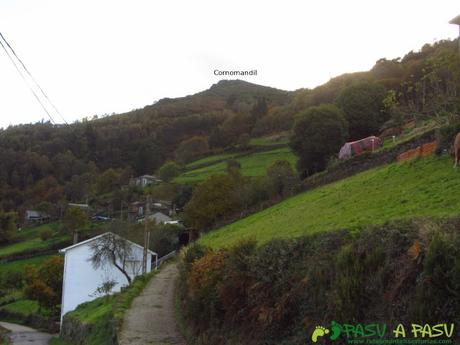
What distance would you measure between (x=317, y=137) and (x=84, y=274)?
23856mm

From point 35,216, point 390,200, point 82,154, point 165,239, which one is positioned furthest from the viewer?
point 82,154

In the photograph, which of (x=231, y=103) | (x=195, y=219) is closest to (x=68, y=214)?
(x=195, y=219)

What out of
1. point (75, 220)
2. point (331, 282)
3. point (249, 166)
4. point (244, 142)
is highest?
point (244, 142)

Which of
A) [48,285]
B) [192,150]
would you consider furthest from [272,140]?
[48,285]

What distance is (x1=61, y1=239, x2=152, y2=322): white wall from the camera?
1695 inches

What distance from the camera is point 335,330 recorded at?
7652 mm

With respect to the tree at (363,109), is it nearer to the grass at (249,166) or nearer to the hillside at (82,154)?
the grass at (249,166)

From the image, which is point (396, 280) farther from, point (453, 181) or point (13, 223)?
point (13, 223)

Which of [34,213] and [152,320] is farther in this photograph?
[34,213]

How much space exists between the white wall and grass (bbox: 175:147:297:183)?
32.7 meters

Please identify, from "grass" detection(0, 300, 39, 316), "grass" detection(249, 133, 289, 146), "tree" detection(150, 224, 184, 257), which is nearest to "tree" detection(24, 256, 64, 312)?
"grass" detection(0, 300, 39, 316)

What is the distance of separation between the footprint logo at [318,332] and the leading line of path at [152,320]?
248 inches

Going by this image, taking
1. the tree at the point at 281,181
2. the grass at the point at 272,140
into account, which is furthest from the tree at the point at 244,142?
the tree at the point at 281,181

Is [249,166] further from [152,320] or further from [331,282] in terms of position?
[331,282]
